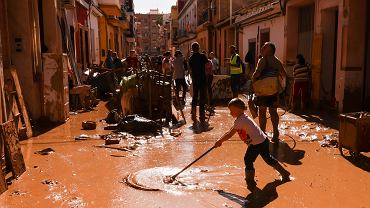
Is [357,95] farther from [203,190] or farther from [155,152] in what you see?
[203,190]

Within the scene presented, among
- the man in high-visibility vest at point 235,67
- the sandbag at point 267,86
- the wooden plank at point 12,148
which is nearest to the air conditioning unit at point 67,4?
the man in high-visibility vest at point 235,67

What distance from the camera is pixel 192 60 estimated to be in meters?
9.23

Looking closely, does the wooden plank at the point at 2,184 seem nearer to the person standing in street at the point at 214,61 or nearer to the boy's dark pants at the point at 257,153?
the boy's dark pants at the point at 257,153

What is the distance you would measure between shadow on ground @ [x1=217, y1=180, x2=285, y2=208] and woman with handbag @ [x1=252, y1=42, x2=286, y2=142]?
7.68ft

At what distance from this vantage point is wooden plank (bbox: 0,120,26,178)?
496 cm

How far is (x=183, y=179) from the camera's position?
16.3 ft

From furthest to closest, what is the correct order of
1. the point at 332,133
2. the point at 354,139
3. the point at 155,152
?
the point at 332,133 → the point at 155,152 → the point at 354,139

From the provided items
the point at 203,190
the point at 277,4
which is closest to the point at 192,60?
the point at 203,190

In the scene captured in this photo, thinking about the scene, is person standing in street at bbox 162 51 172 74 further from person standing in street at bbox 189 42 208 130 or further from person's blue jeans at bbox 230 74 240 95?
person standing in street at bbox 189 42 208 130

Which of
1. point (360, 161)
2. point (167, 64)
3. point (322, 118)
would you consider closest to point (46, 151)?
point (360, 161)

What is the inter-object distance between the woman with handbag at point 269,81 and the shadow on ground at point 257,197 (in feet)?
7.68

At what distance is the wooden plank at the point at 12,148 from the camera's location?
496 centimetres

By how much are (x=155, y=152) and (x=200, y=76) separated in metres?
3.31

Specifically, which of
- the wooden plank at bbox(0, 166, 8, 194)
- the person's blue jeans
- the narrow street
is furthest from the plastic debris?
the person's blue jeans
